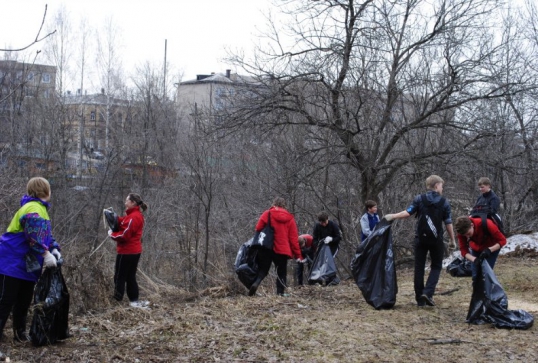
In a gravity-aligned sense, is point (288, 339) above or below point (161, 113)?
below

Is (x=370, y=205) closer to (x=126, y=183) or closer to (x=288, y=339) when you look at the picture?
(x=288, y=339)

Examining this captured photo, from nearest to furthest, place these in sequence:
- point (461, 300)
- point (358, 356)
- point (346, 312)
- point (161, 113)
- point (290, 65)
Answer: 1. point (358, 356)
2. point (346, 312)
3. point (461, 300)
4. point (290, 65)
5. point (161, 113)

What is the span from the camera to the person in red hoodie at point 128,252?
7.76 meters

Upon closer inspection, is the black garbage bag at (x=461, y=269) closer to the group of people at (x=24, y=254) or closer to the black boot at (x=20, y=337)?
the group of people at (x=24, y=254)

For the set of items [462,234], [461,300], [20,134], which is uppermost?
[20,134]

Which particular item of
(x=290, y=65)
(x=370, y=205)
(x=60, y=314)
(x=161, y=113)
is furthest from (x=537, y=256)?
(x=161, y=113)

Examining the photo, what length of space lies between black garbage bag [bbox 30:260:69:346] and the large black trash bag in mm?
4150

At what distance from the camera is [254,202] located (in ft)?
61.8

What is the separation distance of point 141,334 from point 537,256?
9531 millimetres

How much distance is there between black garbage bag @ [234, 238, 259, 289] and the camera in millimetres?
8680

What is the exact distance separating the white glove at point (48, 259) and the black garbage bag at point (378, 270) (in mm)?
3616

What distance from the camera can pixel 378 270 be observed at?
7.33 m

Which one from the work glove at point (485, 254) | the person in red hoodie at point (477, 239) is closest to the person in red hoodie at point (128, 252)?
the person in red hoodie at point (477, 239)

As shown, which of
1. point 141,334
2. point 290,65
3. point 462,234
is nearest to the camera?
point 141,334
